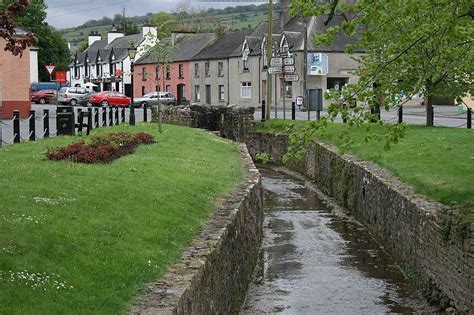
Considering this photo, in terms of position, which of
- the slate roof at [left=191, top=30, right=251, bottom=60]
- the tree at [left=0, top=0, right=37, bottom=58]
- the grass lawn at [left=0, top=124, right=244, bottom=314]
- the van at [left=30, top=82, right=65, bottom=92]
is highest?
the slate roof at [left=191, top=30, right=251, bottom=60]

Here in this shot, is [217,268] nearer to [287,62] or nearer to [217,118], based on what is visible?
[287,62]

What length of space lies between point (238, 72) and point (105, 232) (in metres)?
61.6

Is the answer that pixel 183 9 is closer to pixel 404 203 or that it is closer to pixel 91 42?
pixel 91 42

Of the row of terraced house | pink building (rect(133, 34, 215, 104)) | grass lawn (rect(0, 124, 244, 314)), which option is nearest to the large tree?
the row of terraced house

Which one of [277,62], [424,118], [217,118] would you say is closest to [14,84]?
[217,118]

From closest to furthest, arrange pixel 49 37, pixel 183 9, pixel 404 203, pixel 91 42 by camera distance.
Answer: pixel 404 203 → pixel 49 37 → pixel 91 42 → pixel 183 9

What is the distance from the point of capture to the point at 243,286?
1360 cm

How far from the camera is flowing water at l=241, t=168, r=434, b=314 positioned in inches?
516

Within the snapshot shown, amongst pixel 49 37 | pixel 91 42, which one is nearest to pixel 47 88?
pixel 49 37

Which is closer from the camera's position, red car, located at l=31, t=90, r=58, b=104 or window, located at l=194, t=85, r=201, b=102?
red car, located at l=31, t=90, r=58, b=104

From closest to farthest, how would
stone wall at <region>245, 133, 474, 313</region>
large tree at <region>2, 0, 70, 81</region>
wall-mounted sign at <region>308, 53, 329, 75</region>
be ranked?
stone wall at <region>245, 133, 474, 313</region> < wall-mounted sign at <region>308, 53, 329, 75</region> < large tree at <region>2, 0, 70, 81</region>

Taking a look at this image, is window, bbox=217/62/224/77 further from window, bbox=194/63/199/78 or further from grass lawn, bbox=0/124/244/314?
grass lawn, bbox=0/124/244/314

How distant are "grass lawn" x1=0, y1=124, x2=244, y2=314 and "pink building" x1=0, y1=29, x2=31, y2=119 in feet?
93.4

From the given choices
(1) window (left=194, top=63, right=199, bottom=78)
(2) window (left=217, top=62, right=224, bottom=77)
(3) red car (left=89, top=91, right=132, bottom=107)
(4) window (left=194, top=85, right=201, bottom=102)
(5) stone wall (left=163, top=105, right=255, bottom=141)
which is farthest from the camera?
(4) window (left=194, top=85, right=201, bottom=102)
